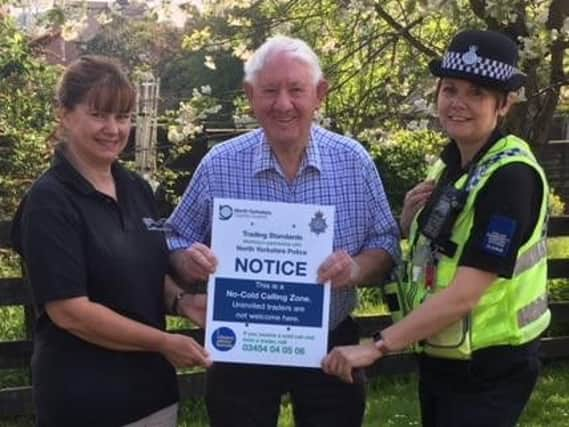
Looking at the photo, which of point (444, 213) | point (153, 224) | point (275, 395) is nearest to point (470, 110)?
point (444, 213)

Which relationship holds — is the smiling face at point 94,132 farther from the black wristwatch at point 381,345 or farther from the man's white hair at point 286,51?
the black wristwatch at point 381,345

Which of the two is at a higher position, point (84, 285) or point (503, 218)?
point (503, 218)

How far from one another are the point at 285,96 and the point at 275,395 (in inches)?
45.2

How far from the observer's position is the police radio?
3.13 metres

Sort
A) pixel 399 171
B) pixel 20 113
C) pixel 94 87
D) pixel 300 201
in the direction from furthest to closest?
pixel 399 171 → pixel 20 113 → pixel 300 201 → pixel 94 87

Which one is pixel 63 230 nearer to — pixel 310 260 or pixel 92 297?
pixel 92 297

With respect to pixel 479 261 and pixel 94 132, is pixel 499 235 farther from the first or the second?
pixel 94 132

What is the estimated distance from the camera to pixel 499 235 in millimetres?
3004

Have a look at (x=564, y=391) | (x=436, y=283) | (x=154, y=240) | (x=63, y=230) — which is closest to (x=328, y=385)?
(x=436, y=283)

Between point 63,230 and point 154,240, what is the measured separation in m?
0.40

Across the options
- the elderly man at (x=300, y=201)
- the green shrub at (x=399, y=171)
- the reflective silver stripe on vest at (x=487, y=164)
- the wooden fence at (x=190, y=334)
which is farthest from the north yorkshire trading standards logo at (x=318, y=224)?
the green shrub at (x=399, y=171)

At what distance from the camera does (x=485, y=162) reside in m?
3.10

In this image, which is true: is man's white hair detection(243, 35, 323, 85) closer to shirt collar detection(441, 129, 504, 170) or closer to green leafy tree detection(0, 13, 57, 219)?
shirt collar detection(441, 129, 504, 170)


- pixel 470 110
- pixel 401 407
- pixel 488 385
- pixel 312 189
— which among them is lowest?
pixel 401 407
